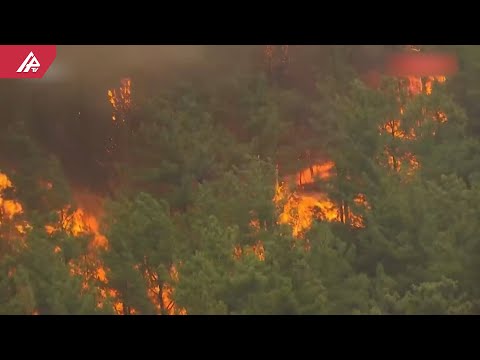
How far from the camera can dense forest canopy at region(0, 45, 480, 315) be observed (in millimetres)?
18000

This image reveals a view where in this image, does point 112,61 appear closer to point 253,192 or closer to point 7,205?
point 7,205

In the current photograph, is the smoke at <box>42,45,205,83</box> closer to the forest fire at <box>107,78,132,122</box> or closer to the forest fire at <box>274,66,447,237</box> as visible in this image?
the forest fire at <box>107,78,132,122</box>

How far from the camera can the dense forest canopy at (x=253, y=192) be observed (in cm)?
1800

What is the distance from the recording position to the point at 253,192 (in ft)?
73.1

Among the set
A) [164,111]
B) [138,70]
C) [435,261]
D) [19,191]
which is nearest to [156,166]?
[164,111]

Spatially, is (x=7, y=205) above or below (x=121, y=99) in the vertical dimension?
below

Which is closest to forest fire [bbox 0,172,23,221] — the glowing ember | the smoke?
the smoke

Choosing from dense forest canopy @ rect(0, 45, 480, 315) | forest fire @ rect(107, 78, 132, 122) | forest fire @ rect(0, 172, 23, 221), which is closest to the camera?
dense forest canopy @ rect(0, 45, 480, 315)

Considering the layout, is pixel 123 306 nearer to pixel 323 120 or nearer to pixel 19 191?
pixel 19 191

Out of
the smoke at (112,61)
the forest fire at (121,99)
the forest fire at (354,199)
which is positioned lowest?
the forest fire at (354,199)

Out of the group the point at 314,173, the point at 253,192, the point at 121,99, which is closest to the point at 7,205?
the point at 253,192

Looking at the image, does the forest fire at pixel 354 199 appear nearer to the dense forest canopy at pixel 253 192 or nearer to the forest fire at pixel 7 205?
the dense forest canopy at pixel 253 192

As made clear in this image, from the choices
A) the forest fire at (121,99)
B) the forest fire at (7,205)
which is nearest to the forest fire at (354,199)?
the forest fire at (7,205)
